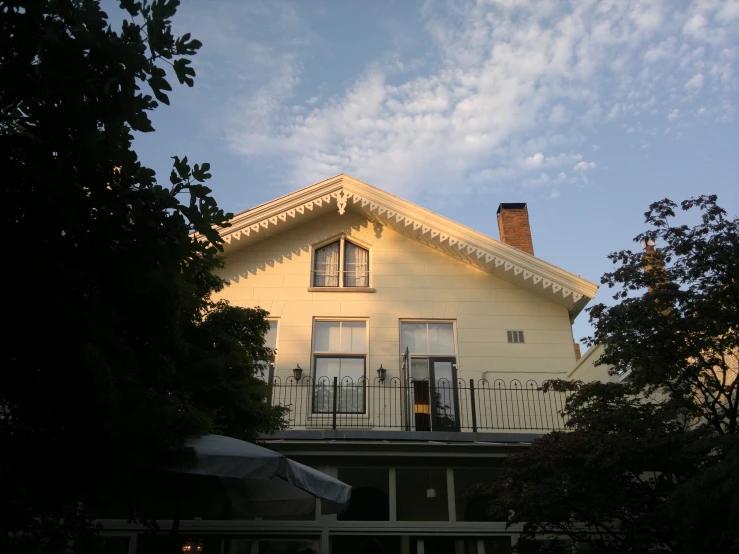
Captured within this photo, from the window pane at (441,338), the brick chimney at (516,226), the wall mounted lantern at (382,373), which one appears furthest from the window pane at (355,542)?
the brick chimney at (516,226)

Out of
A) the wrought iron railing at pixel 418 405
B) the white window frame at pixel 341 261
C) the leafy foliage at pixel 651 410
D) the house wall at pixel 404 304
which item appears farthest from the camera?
the white window frame at pixel 341 261

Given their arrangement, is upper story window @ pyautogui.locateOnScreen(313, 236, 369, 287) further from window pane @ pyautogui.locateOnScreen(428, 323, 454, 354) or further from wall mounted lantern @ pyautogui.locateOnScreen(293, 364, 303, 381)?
wall mounted lantern @ pyautogui.locateOnScreen(293, 364, 303, 381)

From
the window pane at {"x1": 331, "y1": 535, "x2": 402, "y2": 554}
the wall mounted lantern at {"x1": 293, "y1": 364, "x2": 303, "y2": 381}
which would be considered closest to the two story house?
the wall mounted lantern at {"x1": 293, "y1": 364, "x2": 303, "y2": 381}

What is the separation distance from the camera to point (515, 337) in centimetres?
1362

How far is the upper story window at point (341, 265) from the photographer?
14.3 m

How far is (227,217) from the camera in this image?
4293 mm

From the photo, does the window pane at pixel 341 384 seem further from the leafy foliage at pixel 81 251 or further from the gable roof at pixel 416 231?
the leafy foliage at pixel 81 251

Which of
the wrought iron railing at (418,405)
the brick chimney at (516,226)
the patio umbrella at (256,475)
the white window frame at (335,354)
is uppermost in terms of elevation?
the brick chimney at (516,226)

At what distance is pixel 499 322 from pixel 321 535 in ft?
19.3

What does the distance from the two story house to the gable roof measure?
0.03 meters

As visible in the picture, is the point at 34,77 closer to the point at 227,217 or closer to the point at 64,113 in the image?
the point at 64,113

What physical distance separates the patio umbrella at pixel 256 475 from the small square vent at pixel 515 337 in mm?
6741

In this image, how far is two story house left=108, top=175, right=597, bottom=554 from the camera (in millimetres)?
12570

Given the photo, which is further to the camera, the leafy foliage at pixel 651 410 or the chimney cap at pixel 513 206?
the chimney cap at pixel 513 206
